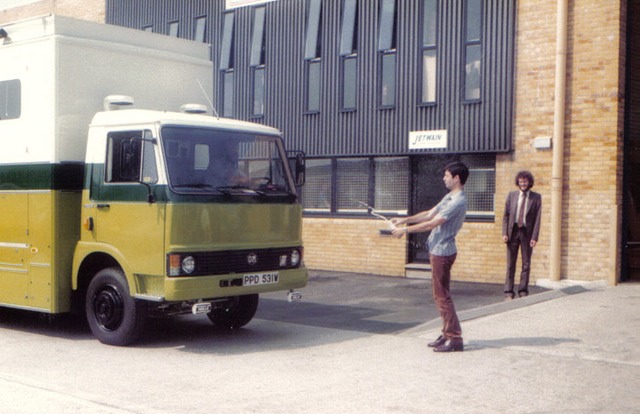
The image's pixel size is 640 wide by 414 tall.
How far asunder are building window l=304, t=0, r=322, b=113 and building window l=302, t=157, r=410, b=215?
132 cm

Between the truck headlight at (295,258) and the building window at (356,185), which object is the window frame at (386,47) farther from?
the truck headlight at (295,258)

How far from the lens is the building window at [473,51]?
50.7 ft

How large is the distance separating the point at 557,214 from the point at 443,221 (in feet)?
20.8

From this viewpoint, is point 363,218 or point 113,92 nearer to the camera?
point 113,92

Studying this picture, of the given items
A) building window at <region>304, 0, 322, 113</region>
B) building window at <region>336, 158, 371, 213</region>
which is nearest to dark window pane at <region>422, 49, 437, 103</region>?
building window at <region>336, 158, 371, 213</region>

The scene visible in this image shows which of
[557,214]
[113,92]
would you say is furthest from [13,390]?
[557,214]

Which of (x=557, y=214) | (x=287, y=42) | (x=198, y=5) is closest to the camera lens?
(x=557, y=214)

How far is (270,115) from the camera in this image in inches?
738

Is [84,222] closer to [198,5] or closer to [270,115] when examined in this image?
[270,115]

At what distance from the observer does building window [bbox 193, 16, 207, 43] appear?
20.2 m

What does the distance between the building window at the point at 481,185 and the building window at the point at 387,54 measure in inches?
86.2

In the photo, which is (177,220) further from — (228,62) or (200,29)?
(200,29)

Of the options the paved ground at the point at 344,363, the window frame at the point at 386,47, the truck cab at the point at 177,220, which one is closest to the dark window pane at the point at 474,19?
the window frame at the point at 386,47

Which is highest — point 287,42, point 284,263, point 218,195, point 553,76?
point 287,42
